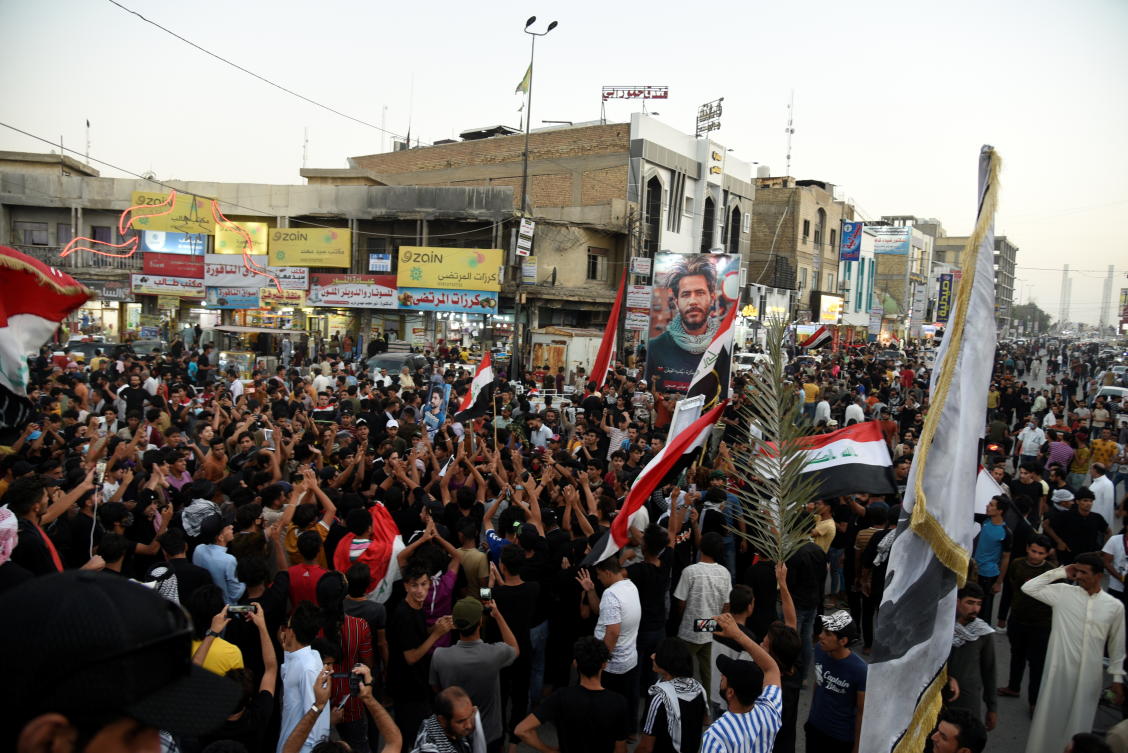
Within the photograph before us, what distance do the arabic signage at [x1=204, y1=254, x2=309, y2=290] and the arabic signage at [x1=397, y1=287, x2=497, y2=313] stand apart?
168 inches

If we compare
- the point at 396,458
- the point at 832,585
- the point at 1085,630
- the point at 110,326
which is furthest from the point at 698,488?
the point at 110,326

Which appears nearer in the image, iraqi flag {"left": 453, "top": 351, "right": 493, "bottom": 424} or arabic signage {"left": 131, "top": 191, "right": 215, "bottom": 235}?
iraqi flag {"left": 453, "top": 351, "right": 493, "bottom": 424}

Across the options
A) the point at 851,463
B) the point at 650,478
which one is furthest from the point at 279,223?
the point at 851,463

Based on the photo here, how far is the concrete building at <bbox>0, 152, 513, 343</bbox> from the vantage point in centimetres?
3125

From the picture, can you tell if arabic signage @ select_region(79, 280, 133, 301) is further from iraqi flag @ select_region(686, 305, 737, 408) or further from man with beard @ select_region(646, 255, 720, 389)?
iraqi flag @ select_region(686, 305, 737, 408)

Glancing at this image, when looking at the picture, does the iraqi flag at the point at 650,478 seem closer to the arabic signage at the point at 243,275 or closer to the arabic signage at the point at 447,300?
the arabic signage at the point at 447,300

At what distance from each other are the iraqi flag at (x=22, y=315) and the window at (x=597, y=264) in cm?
2892

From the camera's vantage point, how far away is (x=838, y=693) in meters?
4.38

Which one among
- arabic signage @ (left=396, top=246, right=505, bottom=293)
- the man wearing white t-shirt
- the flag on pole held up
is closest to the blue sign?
arabic signage @ (left=396, top=246, right=505, bottom=293)

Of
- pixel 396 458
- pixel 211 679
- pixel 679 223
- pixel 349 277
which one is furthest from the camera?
pixel 679 223

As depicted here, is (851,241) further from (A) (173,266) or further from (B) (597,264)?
(A) (173,266)

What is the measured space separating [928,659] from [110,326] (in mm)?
38844

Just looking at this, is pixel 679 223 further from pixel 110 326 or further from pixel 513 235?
pixel 110 326

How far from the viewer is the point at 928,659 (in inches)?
136
